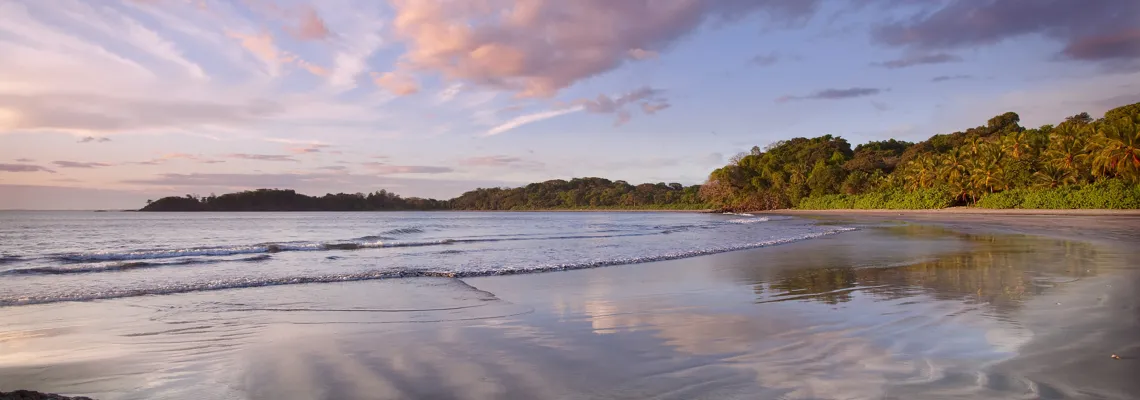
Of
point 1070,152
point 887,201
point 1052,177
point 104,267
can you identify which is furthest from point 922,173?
point 104,267

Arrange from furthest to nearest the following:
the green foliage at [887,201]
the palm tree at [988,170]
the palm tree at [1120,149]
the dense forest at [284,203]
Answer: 1. the dense forest at [284,203]
2. the green foliage at [887,201]
3. the palm tree at [988,170]
4. the palm tree at [1120,149]

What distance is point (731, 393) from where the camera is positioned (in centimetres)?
373

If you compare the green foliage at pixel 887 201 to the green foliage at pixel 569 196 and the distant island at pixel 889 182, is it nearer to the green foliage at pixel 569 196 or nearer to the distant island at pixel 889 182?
the distant island at pixel 889 182

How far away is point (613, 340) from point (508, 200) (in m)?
178

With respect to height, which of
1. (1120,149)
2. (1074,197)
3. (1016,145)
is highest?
(1016,145)

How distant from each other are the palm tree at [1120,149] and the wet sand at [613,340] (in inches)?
1633

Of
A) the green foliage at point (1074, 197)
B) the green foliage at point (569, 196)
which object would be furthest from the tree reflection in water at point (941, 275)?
the green foliage at point (569, 196)

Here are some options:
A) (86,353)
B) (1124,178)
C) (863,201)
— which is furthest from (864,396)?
(863,201)

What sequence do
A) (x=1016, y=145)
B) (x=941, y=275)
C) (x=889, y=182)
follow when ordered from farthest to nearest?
(x=889, y=182) < (x=1016, y=145) < (x=941, y=275)

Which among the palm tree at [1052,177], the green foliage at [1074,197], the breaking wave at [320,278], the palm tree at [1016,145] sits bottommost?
the breaking wave at [320,278]

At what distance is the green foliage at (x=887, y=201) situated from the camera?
208 ft

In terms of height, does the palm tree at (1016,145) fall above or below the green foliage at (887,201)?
above

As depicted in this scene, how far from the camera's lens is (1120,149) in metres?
40.5

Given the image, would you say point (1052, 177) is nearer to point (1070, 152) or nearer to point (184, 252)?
point (1070, 152)
